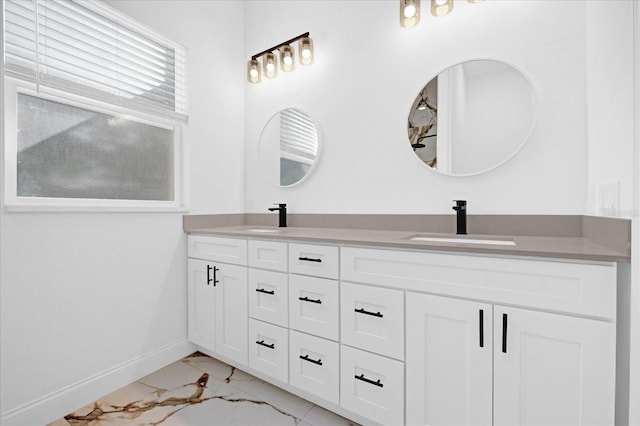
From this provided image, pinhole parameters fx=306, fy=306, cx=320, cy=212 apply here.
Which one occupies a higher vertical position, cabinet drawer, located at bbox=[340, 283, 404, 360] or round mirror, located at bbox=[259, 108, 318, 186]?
round mirror, located at bbox=[259, 108, 318, 186]

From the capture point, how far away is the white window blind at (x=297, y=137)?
7.35 ft

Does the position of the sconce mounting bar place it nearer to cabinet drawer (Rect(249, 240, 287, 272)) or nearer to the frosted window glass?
the frosted window glass

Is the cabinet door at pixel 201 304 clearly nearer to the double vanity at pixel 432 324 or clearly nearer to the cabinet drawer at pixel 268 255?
the double vanity at pixel 432 324

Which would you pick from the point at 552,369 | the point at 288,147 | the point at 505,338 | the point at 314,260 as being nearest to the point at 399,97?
the point at 288,147

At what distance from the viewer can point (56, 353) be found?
5.09 ft

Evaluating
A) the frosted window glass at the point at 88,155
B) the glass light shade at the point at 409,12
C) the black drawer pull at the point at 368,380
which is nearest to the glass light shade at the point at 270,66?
the frosted window glass at the point at 88,155

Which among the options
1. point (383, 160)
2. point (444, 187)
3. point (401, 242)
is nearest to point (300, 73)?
point (383, 160)

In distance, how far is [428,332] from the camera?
1.22 meters

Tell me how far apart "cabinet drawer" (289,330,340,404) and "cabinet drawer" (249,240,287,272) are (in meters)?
0.36

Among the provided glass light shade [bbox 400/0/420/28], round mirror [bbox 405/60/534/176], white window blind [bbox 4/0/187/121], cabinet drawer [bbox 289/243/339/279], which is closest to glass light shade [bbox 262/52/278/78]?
white window blind [bbox 4/0/187/121]

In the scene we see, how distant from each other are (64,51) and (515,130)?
236cm

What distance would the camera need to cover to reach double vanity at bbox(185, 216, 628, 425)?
98 cm

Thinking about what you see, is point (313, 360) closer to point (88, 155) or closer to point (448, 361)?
point (448, 361)

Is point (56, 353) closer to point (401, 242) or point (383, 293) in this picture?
point (383, 293)
